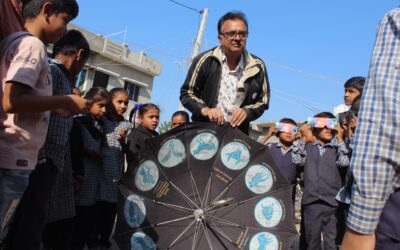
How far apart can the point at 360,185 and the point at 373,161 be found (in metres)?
0.10

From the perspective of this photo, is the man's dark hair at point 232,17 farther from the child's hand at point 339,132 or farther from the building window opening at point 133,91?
the building window opening at point 133,91

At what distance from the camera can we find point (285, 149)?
21.0 feet

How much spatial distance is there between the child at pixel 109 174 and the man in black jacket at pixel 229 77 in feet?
5.24

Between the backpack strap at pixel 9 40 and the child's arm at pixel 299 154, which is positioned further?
the child's arm at pixel 299 154

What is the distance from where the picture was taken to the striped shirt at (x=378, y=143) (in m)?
1.56

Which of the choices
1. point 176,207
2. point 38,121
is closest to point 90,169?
point 176,207

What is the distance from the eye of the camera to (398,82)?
5.20 feet

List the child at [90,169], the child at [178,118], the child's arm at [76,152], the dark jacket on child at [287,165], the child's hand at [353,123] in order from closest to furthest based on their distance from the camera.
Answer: the child's arm at [76,152] → the child's hand at [353,123] → the child at [90,169] → the dark jacket on child at [287,165] → the child at [178,118]

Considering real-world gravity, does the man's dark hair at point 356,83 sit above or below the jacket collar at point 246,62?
above

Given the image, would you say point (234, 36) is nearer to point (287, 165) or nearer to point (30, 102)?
point (30, 102)

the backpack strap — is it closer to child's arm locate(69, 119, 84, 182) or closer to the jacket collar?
the jacket collar

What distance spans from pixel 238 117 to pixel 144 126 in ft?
8.64

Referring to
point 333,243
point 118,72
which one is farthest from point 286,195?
point 118,72

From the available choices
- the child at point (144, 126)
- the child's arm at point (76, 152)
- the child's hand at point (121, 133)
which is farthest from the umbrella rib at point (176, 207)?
the child at point (144, 126)
